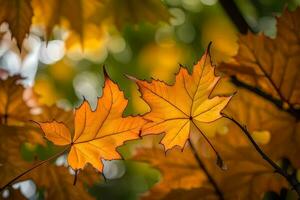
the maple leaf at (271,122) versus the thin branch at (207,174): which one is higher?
the maple leaf at (271,122)

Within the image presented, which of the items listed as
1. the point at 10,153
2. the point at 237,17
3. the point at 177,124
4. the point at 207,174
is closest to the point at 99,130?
the point at 177,124

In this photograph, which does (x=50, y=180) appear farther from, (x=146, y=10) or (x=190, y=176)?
(x=146, y=10)

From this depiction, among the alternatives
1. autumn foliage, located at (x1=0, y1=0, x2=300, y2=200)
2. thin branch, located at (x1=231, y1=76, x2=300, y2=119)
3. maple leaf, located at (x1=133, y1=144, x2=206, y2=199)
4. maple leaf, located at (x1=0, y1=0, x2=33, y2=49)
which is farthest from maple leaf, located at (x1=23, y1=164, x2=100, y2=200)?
thin branch, located at (x1=231, y1=76, x2=300, y2=119)

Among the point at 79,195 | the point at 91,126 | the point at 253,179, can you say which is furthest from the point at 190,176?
the point at 91,126

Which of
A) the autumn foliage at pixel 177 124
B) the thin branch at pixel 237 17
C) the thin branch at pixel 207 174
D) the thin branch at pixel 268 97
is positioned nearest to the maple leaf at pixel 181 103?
the autumn foliage at pixel 177 124

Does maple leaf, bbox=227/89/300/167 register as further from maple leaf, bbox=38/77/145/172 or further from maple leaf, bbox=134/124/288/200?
maple leaf, bbox=38/77/145/172

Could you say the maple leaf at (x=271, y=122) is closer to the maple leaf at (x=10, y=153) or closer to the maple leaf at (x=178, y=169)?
the maple leaf at (x=178, y=169)

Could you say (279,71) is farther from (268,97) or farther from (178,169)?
(178,169)
